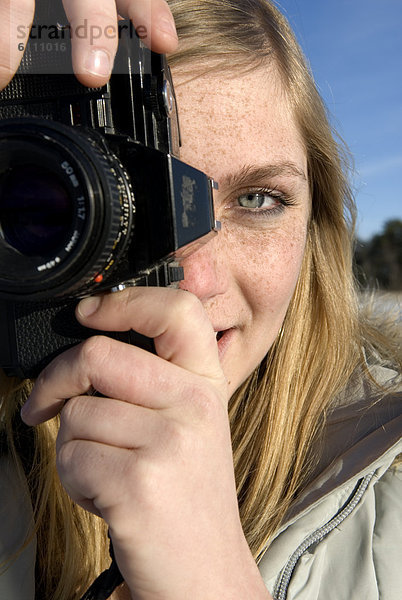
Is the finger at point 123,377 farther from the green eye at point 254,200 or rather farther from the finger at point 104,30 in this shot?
the green eye at point 254,200

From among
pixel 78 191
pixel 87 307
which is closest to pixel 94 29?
pixel 78 191

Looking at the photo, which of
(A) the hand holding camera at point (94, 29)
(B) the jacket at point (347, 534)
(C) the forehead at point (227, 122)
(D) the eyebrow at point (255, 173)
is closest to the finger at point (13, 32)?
(A) the hand holding camera at point (94, 29)

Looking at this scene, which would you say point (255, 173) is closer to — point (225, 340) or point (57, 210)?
point (225, 340)

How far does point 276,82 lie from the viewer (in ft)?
4.00

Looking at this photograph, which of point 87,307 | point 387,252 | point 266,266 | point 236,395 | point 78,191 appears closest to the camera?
point 78,191

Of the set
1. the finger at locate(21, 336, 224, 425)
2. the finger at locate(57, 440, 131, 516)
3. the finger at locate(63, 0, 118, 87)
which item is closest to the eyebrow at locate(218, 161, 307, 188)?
the finger at locate(63, 0, 118, 87)

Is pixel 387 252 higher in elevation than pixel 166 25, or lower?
higher

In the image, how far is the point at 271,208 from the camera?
1.21 metres

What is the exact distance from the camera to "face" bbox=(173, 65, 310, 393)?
1.07 meters

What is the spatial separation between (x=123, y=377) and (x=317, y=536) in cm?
55

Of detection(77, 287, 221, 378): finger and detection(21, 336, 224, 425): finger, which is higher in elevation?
detection(77, 287, 221, 378): finger

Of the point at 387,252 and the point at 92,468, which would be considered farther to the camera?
the point at 387,252

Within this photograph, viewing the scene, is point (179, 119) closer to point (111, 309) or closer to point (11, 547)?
point (111, 309)

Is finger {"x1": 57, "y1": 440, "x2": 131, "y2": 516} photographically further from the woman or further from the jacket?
the jacket
